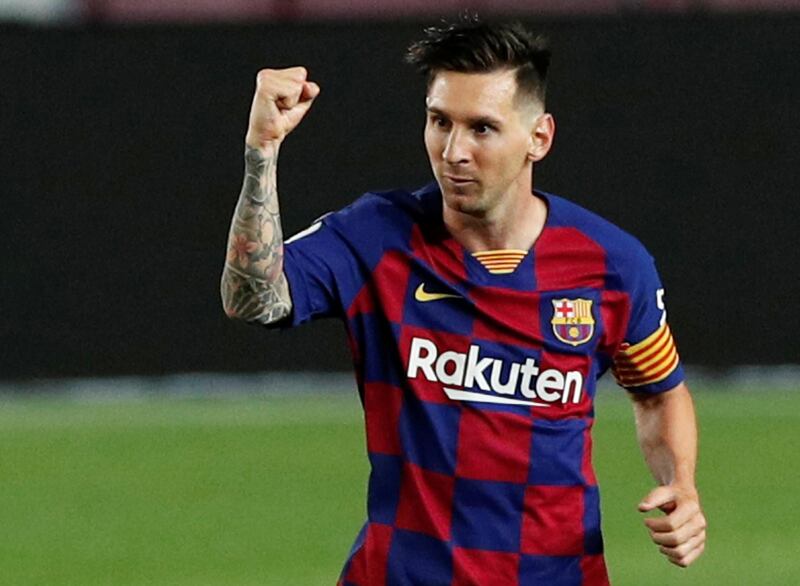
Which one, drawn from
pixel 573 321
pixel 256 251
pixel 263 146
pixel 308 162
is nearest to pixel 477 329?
pixel 573 321

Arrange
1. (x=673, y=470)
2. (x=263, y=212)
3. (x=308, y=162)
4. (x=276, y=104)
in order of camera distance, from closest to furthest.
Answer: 1. (x=276, y=104)
2. (x=263, y=212)
3. (x=673, y=470)
4. (x=308, y=162)

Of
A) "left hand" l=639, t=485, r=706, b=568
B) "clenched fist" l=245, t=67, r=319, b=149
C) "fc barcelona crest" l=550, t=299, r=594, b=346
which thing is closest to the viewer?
"clenched fist" l=245, t=67, r=319, b=149

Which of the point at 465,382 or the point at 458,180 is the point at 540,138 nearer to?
the point at 458,180

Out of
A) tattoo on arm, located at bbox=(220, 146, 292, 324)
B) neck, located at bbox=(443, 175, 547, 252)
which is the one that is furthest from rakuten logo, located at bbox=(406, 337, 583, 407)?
tattoo on arm, located at bbox=(220, 146, 292, 324)

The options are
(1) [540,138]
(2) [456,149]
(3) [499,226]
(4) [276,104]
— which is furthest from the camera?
(1) [540,138]

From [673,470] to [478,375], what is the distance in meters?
0.63

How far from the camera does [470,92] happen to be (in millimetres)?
4875

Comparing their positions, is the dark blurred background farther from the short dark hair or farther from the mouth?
the mouth

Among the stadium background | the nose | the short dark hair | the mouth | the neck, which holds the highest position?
the short dark hair

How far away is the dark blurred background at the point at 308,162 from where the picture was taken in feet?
42.4

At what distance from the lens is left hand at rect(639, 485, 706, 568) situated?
4766 millimetres

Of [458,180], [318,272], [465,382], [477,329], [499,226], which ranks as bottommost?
[465,382]

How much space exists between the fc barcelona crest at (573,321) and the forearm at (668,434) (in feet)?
1.39

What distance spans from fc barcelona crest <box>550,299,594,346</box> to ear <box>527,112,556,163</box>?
35 cm
